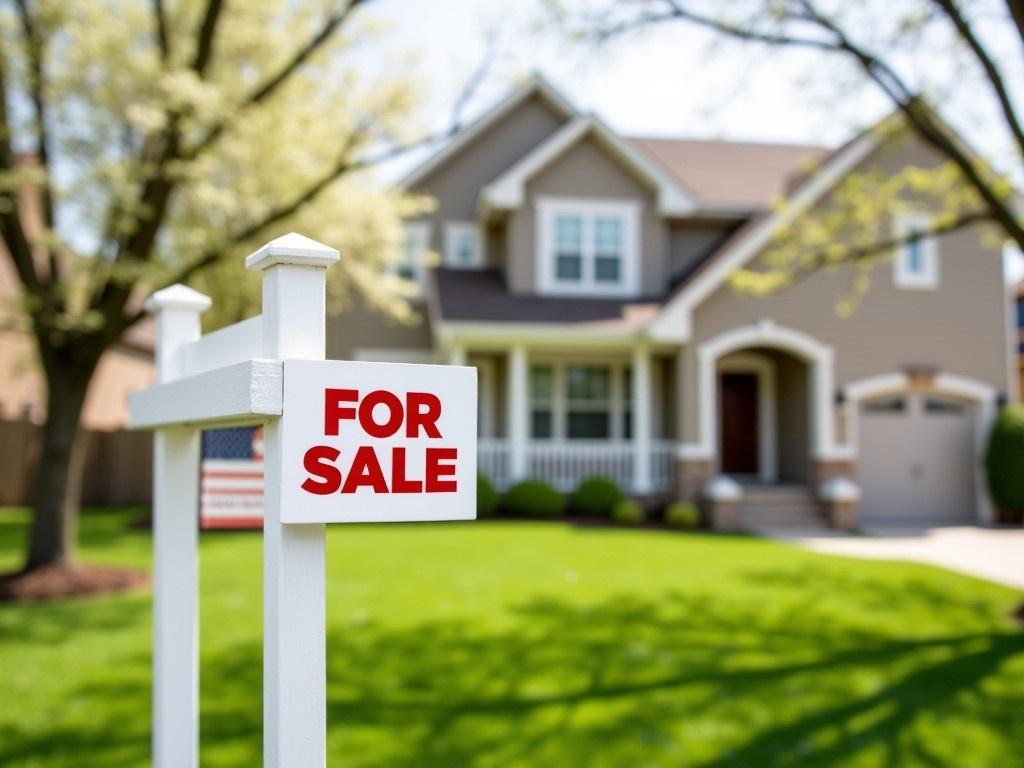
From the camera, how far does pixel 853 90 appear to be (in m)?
9.88

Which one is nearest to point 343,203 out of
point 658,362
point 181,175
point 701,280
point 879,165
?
point 181,175

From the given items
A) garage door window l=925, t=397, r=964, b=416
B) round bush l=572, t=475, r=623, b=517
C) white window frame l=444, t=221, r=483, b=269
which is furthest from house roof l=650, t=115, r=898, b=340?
white window frame l=444, t=221, r=483, b=269

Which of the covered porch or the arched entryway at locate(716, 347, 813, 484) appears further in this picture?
the arched entryway at locate(716, 347, 813, 484)

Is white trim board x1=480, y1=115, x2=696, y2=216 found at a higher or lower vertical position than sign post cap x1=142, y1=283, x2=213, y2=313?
higher

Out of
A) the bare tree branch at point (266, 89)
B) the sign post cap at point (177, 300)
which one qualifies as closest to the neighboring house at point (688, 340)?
the bare tree branch at point (266, 89)

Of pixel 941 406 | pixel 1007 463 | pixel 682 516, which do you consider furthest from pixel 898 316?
pixel 682 516

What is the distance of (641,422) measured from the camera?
642 inches

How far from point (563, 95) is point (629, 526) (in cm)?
1009

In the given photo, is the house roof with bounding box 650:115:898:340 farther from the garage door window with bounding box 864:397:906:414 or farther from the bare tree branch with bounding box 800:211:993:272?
the bare tree branch with bounding box 800:211:993:272

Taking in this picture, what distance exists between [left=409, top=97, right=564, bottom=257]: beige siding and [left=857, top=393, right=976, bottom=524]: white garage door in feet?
29.7

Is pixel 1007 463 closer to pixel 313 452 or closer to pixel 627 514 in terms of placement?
pixel 627 514

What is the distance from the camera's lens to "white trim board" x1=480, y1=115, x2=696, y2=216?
1725cm

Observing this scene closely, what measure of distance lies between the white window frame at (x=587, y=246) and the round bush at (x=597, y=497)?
160 inches

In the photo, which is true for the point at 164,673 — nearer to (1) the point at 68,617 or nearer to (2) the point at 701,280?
(1) the point at 68,617
